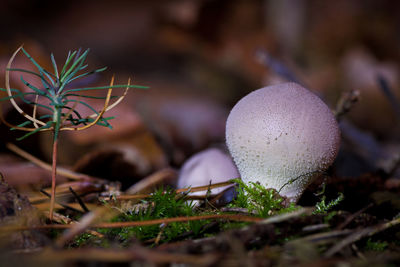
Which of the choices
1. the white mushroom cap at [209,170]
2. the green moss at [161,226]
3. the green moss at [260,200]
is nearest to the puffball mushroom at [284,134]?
the green moss at [260,200]

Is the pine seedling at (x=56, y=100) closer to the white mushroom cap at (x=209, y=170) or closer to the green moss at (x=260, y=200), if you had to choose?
Answer: the green moss at (x=260, y=200)

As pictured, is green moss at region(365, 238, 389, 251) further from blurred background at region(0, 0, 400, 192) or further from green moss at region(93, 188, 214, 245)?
blurred background at region(0, 0, 400, 192)

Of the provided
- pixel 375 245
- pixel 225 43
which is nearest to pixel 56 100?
pixel 375 245

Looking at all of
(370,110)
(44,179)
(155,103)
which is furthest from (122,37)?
(44,179)

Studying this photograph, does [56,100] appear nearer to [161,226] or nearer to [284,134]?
[161,226]

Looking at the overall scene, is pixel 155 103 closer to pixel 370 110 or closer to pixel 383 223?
pixel 370 110

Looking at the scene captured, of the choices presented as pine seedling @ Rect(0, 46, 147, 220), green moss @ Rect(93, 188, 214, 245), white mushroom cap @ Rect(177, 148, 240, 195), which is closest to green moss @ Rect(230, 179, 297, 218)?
green moss @ Rect(93, 188, 214, 245)
